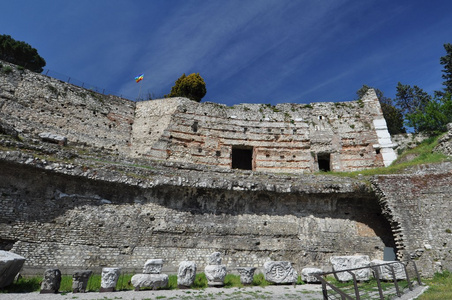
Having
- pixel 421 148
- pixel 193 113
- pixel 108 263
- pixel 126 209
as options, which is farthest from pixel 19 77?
pixel 421 148

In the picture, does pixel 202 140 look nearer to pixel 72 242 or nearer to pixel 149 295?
pixel 72 242

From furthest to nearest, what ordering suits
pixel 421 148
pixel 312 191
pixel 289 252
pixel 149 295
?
1. pixel 421 148
2. pixel 312 191
3. pixel 289 252
4. pixel 149 295

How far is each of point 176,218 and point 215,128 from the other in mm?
12148

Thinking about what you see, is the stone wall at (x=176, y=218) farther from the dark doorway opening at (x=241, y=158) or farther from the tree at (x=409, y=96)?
the tree at (x=409, y=96)

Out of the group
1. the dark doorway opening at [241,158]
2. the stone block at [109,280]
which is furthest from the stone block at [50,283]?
the dark doorway opening at [241,158]

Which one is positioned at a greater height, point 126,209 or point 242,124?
point 242,124

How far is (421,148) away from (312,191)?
37.9 feet

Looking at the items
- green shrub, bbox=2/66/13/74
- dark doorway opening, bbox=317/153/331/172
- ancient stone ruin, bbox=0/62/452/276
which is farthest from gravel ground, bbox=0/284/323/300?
green shrub, bbox=2/66/13/74

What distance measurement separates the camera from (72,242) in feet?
37.1

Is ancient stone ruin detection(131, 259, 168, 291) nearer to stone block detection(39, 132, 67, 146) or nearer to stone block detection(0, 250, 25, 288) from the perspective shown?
stone block detection(0, 250, 25, 288)

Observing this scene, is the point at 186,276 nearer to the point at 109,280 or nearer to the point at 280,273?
the point at 109,280

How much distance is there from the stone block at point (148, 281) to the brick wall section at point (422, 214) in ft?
32.0

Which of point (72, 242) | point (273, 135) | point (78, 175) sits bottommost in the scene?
point (72, 242)

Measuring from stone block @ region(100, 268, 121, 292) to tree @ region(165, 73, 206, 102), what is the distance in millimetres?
28943
